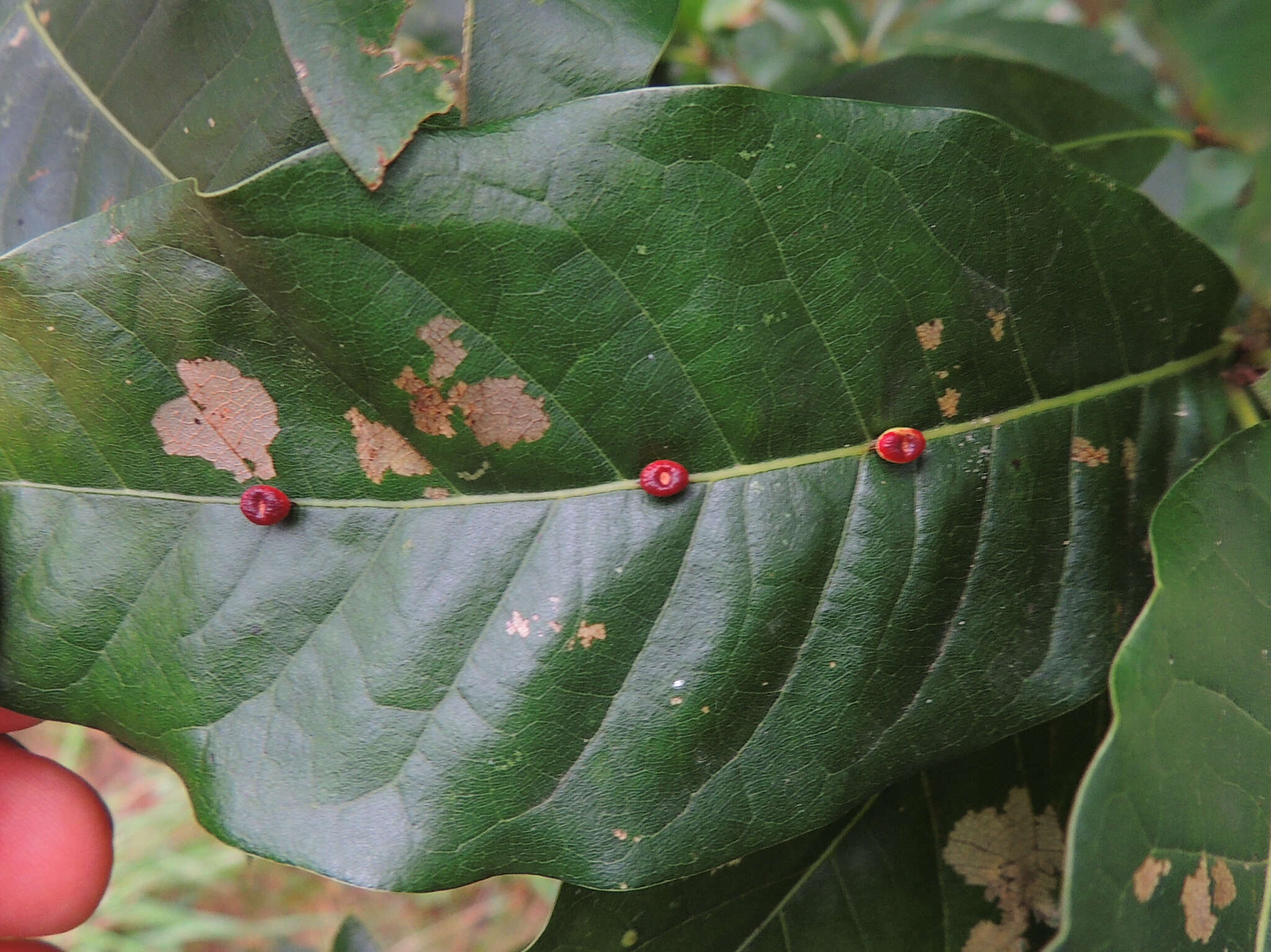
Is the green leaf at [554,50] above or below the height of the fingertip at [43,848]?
above

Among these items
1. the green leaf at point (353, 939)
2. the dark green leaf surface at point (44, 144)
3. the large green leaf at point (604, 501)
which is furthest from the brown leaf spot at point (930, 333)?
the green leaf at point (353, 939)

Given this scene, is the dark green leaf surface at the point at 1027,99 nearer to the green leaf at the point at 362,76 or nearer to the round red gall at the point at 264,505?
the green leaf at the point at 362,76

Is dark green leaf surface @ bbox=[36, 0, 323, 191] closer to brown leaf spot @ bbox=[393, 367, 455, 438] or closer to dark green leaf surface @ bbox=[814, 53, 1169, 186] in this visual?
brown leaf spot @ bbox=[393, 367, 455, 438]

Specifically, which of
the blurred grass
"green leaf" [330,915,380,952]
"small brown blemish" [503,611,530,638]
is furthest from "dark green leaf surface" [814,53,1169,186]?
the blurred grass

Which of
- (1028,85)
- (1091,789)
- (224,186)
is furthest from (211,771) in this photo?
(1028,85)

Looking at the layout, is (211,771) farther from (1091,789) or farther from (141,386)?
(1091,789)
